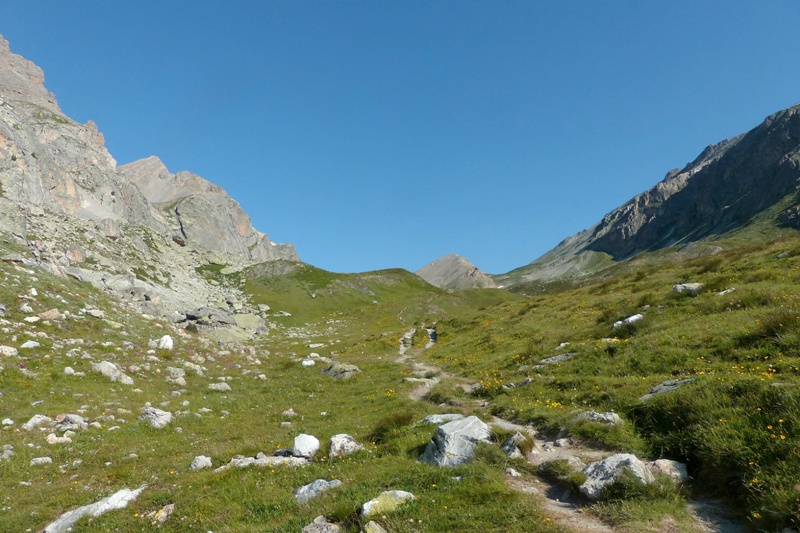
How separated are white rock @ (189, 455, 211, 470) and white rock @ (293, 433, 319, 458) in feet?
9.51

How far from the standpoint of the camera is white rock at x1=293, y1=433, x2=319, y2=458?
13172 millimetres

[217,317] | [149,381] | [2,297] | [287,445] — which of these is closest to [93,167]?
[217,317]

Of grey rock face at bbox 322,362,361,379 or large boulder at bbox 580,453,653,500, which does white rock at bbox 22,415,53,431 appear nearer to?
grey rock face at bbox 322,362,361,379

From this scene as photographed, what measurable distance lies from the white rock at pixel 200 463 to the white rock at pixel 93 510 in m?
2.11

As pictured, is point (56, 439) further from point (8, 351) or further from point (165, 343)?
point (165, 343)

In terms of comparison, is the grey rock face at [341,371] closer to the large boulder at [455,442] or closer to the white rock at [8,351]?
the white rock at [8,351]

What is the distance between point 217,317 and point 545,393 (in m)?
52.4

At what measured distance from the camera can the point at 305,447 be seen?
528 inches

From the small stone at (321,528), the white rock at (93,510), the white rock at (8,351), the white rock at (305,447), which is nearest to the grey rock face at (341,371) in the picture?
the white rock at (305,447)

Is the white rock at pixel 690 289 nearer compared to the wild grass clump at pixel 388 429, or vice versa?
the wild grass clump at pixel 388 429

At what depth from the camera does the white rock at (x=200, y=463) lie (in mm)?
12984

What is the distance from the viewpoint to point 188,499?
1033cm

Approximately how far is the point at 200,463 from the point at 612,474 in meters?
12.5

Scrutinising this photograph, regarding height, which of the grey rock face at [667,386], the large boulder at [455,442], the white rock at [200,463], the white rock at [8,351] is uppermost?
the white rock at [8,351]
